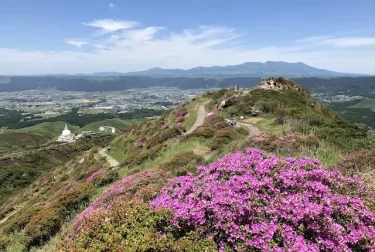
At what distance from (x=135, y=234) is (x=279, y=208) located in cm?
350

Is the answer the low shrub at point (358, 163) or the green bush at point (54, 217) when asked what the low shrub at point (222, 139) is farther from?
the low shrub at point (358, 163)

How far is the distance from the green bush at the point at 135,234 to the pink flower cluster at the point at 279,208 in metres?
0.32

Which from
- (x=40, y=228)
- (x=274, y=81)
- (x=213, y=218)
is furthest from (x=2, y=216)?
(x=274, y=81)

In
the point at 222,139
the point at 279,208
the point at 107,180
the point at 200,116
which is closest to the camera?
the point at 279,208

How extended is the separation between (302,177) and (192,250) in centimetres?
360

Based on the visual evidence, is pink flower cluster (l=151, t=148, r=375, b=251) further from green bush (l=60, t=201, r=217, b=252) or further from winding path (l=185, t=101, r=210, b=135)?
winding path (l=185, t=101, r=210, b=135)

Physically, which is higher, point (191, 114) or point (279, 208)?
point (279, 208)

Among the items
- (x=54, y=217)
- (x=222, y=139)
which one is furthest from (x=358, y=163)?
(x=54, y=217)

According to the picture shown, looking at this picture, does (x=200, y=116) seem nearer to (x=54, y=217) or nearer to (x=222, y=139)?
(x=222, y=139)

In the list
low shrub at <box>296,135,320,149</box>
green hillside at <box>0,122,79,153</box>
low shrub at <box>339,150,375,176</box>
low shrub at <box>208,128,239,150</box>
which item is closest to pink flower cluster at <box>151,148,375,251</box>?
low shrub at <box>339,150,375,176</box>

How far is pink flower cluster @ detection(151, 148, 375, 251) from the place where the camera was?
610cm

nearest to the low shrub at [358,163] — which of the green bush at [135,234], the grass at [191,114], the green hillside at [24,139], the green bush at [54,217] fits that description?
the green bush at [135,234]

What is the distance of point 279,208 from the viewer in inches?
263

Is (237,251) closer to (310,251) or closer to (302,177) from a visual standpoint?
(310,251)
